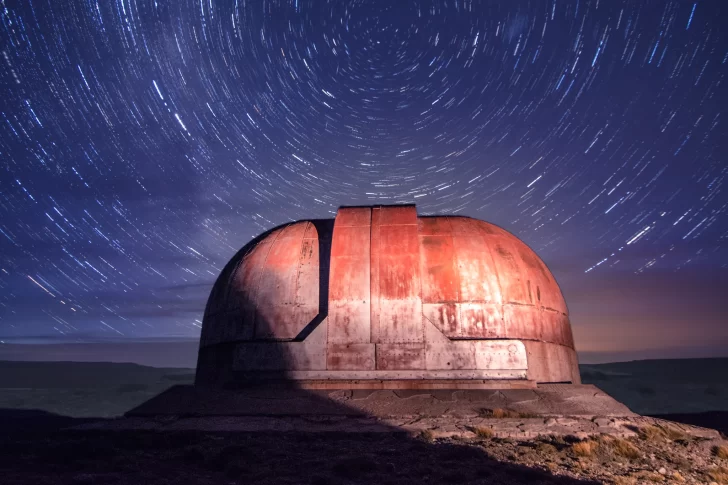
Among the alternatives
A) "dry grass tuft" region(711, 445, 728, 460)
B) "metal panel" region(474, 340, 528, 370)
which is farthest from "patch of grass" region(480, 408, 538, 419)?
"dry grass tuft" region(711, 445, 728, 460)

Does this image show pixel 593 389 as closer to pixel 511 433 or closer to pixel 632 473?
pixel 511 433

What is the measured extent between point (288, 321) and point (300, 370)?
5.53ft

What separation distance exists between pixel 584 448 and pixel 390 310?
6.08 m

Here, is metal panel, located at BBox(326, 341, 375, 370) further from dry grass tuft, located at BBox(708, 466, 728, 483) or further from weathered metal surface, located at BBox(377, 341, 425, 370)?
dry grass tuft, located at BBox(708, 466, 728, 483)

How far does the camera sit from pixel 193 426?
1066 cm

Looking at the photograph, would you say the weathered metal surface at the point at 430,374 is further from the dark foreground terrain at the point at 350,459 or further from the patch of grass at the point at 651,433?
the patch of grass at the point at 651,433

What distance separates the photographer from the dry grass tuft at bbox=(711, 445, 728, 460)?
28.9 ft

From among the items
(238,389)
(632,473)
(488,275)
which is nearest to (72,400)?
(238,389)

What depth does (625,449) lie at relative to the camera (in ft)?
28.7

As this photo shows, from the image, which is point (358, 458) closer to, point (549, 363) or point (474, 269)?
point (474, 269)

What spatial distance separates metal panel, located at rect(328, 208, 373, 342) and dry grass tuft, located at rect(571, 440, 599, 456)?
6.00 m

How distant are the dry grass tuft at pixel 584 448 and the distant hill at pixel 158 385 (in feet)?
192

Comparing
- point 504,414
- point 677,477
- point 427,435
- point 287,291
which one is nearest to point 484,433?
point 427,435

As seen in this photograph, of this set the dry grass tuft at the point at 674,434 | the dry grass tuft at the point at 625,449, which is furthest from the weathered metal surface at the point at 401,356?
the dry grass tuft at the point at 674,434
